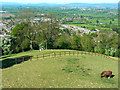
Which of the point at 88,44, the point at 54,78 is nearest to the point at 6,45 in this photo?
the point at 54,78

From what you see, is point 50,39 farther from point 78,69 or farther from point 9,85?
point 9,85

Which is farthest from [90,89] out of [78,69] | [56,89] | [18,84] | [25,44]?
[25,44]

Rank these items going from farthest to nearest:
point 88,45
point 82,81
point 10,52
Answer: point 88,45 < point 10,52 < point 82,81

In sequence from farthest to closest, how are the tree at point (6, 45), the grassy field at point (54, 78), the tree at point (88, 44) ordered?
the tree at point (88, 44)
the tree at point (6, 45)
the grassy field at point (54, 78)

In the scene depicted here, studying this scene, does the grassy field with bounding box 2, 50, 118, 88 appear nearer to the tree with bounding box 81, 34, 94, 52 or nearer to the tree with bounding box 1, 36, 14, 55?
the tree with bounding box 1, 36, 14, 55

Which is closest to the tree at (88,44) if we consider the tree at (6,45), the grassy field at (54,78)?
the tree at (6,45)

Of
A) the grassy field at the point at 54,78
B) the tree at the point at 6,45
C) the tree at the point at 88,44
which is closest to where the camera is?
the grassy field at the point at 54,78

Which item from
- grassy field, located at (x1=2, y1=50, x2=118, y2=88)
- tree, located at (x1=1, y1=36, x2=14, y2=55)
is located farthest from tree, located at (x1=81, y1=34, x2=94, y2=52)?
grassy field, located at (x1=2, y1=50, x2=118, y2=88)

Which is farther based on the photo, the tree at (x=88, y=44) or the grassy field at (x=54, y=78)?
the tree at (x=88, y=44)

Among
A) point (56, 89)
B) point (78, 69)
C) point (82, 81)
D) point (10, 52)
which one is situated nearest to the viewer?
point (56, 89)

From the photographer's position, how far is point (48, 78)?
55.4ft

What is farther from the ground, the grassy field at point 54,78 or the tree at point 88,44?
the grassy field at point 54,78

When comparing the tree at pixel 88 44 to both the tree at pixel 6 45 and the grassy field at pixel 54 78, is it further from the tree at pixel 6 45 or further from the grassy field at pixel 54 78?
the grassy field at pixel 54 78

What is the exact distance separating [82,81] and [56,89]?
359 cm
